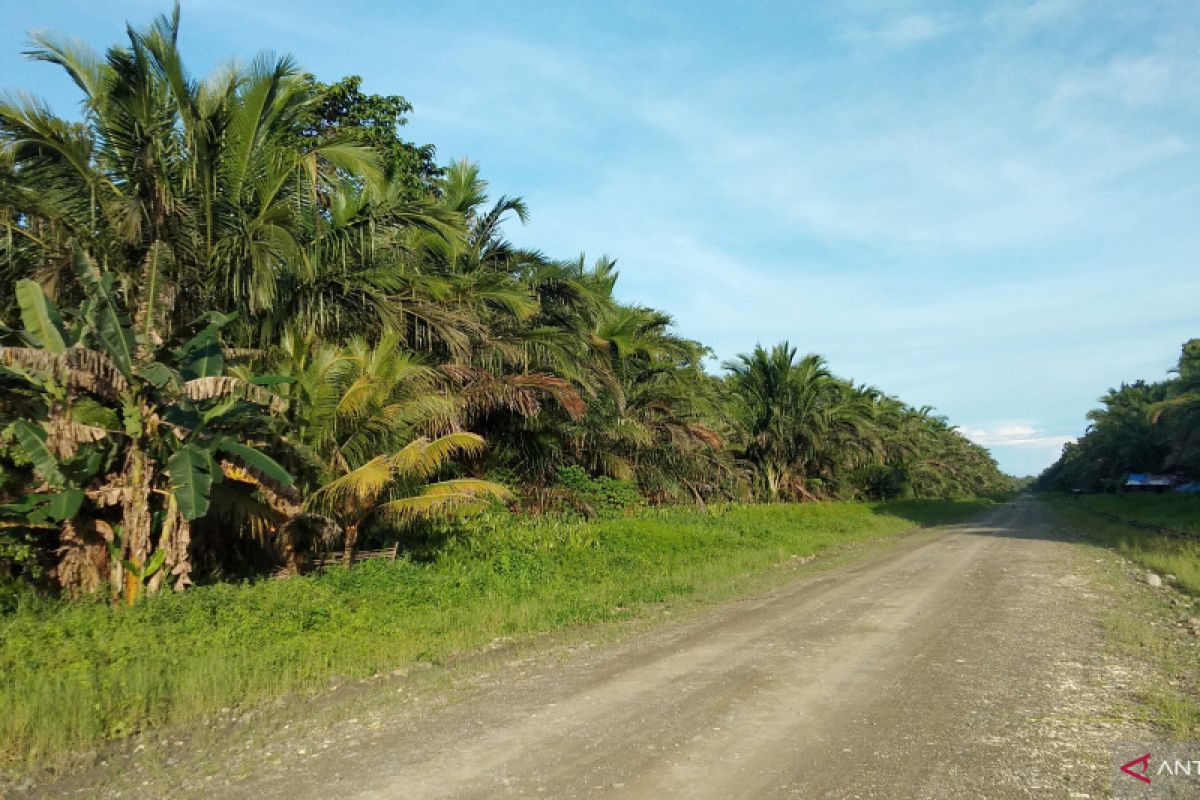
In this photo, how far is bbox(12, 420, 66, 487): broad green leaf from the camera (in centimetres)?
920

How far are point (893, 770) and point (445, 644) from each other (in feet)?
18.1

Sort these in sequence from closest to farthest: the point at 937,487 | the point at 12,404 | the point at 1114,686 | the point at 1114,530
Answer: the point at 1114,686 < the point at 12,404 < the point at 1114,530 < the point at 937,487

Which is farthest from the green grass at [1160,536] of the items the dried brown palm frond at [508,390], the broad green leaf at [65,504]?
the broad green leaf at [65,504]

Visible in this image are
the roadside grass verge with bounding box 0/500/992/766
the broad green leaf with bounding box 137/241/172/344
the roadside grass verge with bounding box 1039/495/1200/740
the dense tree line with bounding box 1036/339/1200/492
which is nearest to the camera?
the roadside grass verge with bounding box 1039/495/1200/740

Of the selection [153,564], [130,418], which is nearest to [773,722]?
[153,564]

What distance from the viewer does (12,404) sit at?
33.0ft

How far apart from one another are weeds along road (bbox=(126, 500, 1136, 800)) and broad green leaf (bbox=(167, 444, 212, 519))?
4.09 m

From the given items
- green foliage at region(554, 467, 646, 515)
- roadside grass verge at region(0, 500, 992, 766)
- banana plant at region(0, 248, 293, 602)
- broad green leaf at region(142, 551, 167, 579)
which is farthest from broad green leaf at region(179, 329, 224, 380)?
Answer: green foliage at region(554, 467, 646, 515)

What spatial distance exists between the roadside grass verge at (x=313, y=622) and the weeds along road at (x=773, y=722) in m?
1.69

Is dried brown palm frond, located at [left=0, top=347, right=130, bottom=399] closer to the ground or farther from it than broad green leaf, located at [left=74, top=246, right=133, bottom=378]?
closer to the ground

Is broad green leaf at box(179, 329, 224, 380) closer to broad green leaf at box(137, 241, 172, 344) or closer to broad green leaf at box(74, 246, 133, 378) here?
broad green leaf at box(137, 241, 172, 344)

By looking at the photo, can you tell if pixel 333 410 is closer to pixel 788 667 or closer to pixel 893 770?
pixel 788 667

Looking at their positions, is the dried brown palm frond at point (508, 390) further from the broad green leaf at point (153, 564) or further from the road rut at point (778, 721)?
the road rut at point (778, 721)

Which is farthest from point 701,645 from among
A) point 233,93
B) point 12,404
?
point 233,93
